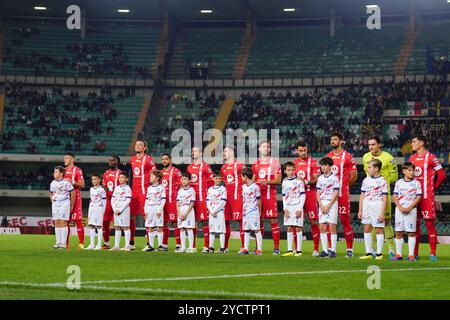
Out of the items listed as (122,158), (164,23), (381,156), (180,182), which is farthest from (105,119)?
(381,156)

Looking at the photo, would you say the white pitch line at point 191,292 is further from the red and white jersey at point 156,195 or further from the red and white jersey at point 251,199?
the red and white jersey at point 156,195

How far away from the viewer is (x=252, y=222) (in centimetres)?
2061

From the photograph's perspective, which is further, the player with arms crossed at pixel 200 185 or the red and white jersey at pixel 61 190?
the player with arms crossed at pixel 200 185

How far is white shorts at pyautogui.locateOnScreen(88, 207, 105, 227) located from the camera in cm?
2239

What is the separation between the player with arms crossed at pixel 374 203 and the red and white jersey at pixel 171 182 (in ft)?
18.9

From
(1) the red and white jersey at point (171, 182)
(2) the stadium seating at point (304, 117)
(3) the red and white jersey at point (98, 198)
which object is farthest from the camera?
(2) the stadium seating at point (304, 117)

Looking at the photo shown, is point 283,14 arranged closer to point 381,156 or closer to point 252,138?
point 252,138

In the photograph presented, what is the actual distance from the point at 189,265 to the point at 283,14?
49.5 meters

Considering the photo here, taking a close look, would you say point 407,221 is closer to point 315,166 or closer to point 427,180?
point 427,180

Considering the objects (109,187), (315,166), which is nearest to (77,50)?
(109,187)

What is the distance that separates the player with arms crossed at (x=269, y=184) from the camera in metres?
20.6

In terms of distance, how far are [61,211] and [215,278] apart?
32.7 feet

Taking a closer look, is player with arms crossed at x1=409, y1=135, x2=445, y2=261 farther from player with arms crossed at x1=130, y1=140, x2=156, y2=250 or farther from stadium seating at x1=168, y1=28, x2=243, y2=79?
stadium seating at x1=168, y1=28, x2=243, y2=79

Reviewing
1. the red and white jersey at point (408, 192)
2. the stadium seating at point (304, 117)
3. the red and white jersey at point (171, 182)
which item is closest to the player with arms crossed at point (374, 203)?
the red and white jersey at point (408, 192)
